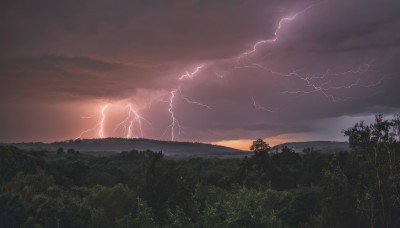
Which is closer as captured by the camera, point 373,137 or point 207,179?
point 373,137

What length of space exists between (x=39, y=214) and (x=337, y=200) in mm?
24184

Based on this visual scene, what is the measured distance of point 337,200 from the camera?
1614 inches

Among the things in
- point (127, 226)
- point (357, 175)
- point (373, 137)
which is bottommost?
point (127, 226)

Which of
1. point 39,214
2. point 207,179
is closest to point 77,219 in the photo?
point 39,214

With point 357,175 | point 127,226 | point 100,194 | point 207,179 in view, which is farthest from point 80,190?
point 357,175

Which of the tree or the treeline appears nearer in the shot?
the treeline

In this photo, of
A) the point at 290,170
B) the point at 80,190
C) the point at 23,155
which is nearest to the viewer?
the point at 80,190

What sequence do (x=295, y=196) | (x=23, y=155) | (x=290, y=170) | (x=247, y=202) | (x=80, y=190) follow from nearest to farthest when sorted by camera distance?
(x=247, y=202) → (x=295, y=196) → (x=80, y=190) → (x=290, y=170) → (x=23, y=155)

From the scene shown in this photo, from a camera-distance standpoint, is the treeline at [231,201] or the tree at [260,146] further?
the tree at [260,146]

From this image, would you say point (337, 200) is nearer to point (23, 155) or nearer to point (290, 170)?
point (290, 170)

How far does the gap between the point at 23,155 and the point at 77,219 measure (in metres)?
37.2

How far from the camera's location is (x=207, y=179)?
7956 cm

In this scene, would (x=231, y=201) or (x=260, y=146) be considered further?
(x=260, y=146)

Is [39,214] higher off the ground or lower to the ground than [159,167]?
lower
